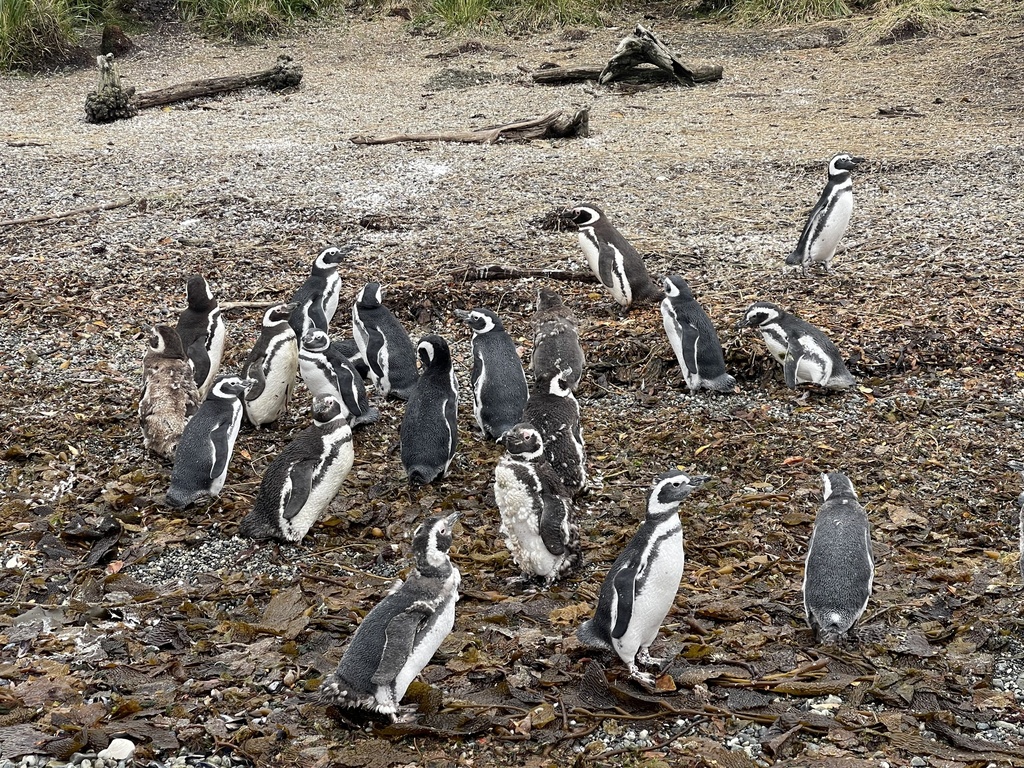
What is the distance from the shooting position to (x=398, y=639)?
3.49m

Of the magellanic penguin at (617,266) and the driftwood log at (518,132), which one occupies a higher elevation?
the driftwood log at (518,132)

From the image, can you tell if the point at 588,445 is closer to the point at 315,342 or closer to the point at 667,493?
the point at 315,342

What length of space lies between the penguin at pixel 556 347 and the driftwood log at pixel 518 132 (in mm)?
6096

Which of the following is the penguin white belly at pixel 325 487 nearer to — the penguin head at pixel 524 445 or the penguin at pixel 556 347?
the penguin head at pixel 524 445

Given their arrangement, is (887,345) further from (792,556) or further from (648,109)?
(648,109)

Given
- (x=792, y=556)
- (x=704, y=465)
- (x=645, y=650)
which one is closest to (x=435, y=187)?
(x=704, y=465)

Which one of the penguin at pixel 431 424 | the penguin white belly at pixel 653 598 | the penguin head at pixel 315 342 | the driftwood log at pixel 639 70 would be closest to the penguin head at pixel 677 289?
the penguin at pixel 431 424

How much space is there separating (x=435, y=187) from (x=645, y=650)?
7.67m

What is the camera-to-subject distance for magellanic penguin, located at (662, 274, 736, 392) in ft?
21.2

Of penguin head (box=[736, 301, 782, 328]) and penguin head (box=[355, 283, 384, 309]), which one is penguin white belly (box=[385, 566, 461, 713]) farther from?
penguin head (box=[736, 301, 782, 328])

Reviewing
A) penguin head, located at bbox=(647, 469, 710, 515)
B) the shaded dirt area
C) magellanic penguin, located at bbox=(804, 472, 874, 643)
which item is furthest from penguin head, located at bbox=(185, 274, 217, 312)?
magellanic penguin, located at bbox=(804, 472, 874, 643)

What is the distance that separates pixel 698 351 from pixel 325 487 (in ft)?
8.24

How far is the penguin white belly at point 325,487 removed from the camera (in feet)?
16.0

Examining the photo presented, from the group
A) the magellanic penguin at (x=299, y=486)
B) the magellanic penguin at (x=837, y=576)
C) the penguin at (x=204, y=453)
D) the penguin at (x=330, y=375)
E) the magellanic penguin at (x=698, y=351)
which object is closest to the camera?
the magellanic penguin at (x=837, y=576)
